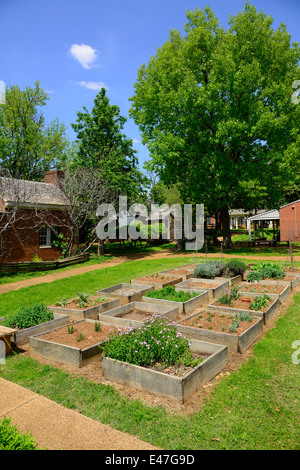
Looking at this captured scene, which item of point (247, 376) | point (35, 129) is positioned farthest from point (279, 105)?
point (35, 129)

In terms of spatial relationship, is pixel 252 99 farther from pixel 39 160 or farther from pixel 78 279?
pixel 39 160

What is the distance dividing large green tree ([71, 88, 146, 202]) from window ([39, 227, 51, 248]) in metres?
5.29

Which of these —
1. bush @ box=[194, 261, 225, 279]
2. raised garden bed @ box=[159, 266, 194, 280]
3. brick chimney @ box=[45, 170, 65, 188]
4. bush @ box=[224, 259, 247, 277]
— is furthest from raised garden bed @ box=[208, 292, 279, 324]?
brick chimney @ box=[45, 170, 65, 188]

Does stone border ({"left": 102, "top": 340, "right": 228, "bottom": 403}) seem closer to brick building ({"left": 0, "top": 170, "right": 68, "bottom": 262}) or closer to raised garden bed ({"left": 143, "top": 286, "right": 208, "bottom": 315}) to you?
raised garden bed ({"left": 143, "top": 286, "right": 208, "bottom": 315})

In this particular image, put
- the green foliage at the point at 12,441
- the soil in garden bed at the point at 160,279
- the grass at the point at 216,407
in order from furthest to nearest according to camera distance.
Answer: the soil in garden bed at the point at 160,279 < the grass at the point at 216,407 < the green foliage at the point at 12,441

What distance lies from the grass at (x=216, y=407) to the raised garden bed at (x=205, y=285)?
14.7 feet

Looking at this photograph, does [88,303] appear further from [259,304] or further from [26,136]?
[26,136]

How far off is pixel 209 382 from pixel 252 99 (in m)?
21.6

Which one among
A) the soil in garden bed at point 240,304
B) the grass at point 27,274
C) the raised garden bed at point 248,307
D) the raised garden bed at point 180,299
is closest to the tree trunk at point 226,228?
the grass at point 27,274

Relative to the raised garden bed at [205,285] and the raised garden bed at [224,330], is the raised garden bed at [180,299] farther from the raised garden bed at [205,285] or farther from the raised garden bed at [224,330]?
the raised garden bed at [224,330]

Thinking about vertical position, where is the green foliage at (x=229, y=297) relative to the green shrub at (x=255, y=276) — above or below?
below

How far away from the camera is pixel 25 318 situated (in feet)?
25.6

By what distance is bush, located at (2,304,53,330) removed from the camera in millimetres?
7750

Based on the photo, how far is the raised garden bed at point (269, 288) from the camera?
1006cm
